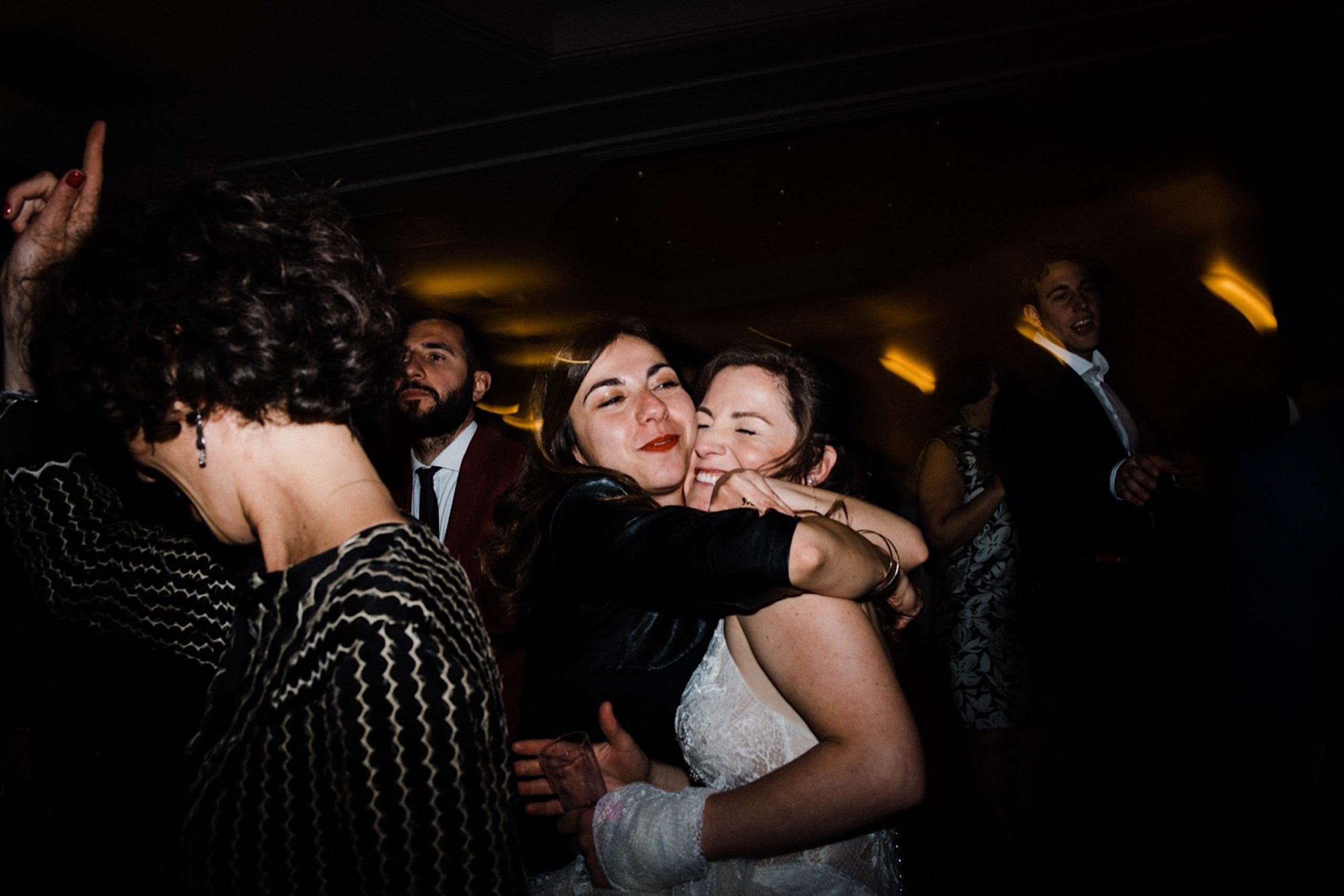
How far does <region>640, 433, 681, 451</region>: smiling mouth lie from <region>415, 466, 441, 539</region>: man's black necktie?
1345 mm

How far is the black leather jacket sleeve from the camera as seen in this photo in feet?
3.96

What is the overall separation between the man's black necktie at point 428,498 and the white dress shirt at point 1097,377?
2.32 meters

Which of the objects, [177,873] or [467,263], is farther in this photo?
[467,263]

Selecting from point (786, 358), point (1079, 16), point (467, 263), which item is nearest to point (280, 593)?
point (786, 358)

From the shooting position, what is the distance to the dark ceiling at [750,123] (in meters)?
3.99

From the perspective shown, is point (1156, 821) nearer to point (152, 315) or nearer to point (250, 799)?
point (250, 799)

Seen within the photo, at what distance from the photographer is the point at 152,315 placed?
99 centimetres

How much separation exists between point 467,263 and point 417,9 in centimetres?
302

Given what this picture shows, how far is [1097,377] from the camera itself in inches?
127

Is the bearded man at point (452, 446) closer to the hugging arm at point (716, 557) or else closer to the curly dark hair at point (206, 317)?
the hugging arm at point (716, 557)

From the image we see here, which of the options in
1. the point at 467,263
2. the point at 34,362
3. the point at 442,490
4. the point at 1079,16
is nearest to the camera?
the point at 34,362

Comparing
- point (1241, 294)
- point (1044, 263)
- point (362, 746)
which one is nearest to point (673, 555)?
point (362, 746)

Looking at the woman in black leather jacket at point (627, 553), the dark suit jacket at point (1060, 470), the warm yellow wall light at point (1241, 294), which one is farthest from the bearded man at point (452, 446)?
the warm yellow wall light at point (1241, 294)

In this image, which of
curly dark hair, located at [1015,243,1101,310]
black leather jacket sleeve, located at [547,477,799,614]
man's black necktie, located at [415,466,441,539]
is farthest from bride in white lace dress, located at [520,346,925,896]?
curly dark hair, located at [1015,243,1101,310]
